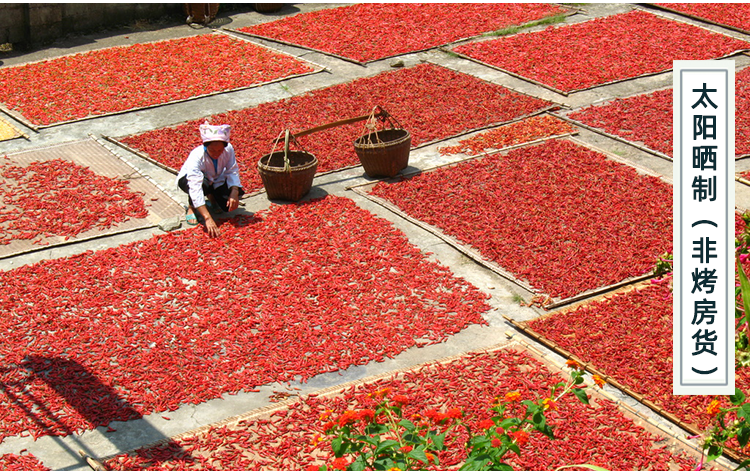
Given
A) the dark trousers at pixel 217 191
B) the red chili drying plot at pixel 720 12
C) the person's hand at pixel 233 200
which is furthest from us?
the red chili drying plot at pixel 720 12

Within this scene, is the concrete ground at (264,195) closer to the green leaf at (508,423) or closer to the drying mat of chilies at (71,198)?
the drying mat of chilies at (71,198)

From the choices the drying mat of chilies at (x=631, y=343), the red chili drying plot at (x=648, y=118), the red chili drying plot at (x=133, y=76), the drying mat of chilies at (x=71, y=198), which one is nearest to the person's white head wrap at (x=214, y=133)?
the drying mat of chilies at (x=71, y=198)

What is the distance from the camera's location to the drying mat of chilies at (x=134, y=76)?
12.0m

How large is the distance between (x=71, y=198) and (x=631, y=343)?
6.29m

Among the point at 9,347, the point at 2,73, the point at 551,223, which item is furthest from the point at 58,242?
the point at 2,73

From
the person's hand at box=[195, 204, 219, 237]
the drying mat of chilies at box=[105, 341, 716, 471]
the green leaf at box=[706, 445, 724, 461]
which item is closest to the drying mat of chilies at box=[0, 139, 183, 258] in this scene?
the person's hand at box=[195, 204, 219, 237]

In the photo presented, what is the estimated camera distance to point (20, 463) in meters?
5.50

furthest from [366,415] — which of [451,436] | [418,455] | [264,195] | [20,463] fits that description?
[264,195]

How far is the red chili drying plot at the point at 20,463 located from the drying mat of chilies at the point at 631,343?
379 cm

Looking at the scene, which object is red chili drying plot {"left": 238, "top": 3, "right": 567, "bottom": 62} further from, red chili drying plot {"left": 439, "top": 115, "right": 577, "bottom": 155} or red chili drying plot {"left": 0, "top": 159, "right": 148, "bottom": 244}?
red chili drying plot {"left": 0, "top": 159, "right": 148, "bottom": 244}

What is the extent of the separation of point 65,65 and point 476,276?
9.05m

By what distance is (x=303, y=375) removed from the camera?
641 centimetres

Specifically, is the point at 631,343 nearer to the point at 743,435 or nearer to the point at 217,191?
the point at 743,435

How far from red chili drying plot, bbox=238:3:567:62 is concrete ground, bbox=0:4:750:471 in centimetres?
44
